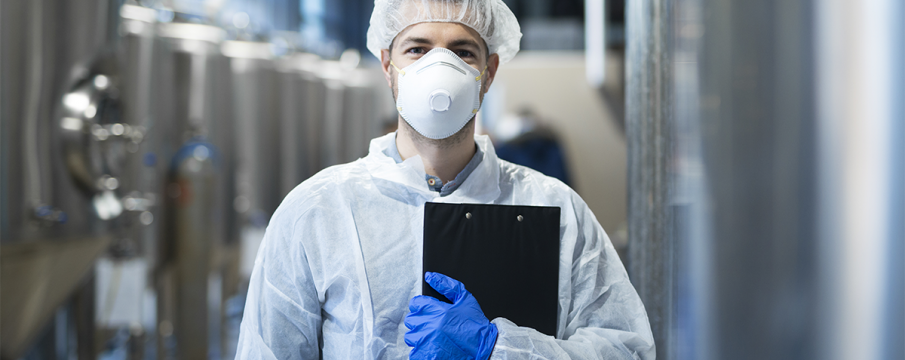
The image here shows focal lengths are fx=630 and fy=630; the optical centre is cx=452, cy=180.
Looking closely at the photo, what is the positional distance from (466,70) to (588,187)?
268 cm

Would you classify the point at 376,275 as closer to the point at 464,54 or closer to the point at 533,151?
the point at 464,54

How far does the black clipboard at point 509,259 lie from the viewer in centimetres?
95

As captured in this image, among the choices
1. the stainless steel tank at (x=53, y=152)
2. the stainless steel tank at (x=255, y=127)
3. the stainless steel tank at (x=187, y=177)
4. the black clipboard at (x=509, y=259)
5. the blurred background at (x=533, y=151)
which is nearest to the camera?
the blurred background at (x=533, y=151)

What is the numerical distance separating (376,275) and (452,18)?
0.41 m

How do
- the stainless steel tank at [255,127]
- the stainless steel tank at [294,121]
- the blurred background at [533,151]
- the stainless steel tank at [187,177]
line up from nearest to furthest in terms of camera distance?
the blurred background at [533,151] < the stainless steel tank at [187,177] < the stainless steel tank at [255,127] < the stainless steel tank at [294,121]

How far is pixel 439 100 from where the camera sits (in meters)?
0.92

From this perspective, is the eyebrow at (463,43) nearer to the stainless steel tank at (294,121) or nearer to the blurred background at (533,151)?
the blurred background at (533,151)

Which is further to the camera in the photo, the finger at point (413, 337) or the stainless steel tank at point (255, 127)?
the stainless steel tank at point (255, 127)

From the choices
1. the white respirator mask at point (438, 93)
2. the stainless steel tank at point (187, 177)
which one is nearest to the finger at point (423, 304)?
the white respirator mask at point (438, 93)

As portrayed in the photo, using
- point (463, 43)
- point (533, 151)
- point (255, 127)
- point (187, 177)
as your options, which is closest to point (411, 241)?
point (463, 43)

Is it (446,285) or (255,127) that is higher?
(255,127)

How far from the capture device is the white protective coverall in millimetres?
920

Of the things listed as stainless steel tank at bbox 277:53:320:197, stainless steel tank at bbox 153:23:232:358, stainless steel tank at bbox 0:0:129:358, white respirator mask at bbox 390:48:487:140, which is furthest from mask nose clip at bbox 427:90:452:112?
Answer: stainless steel tank at bbox 277:53:320:197

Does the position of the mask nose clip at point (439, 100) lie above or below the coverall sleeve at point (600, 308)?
above
